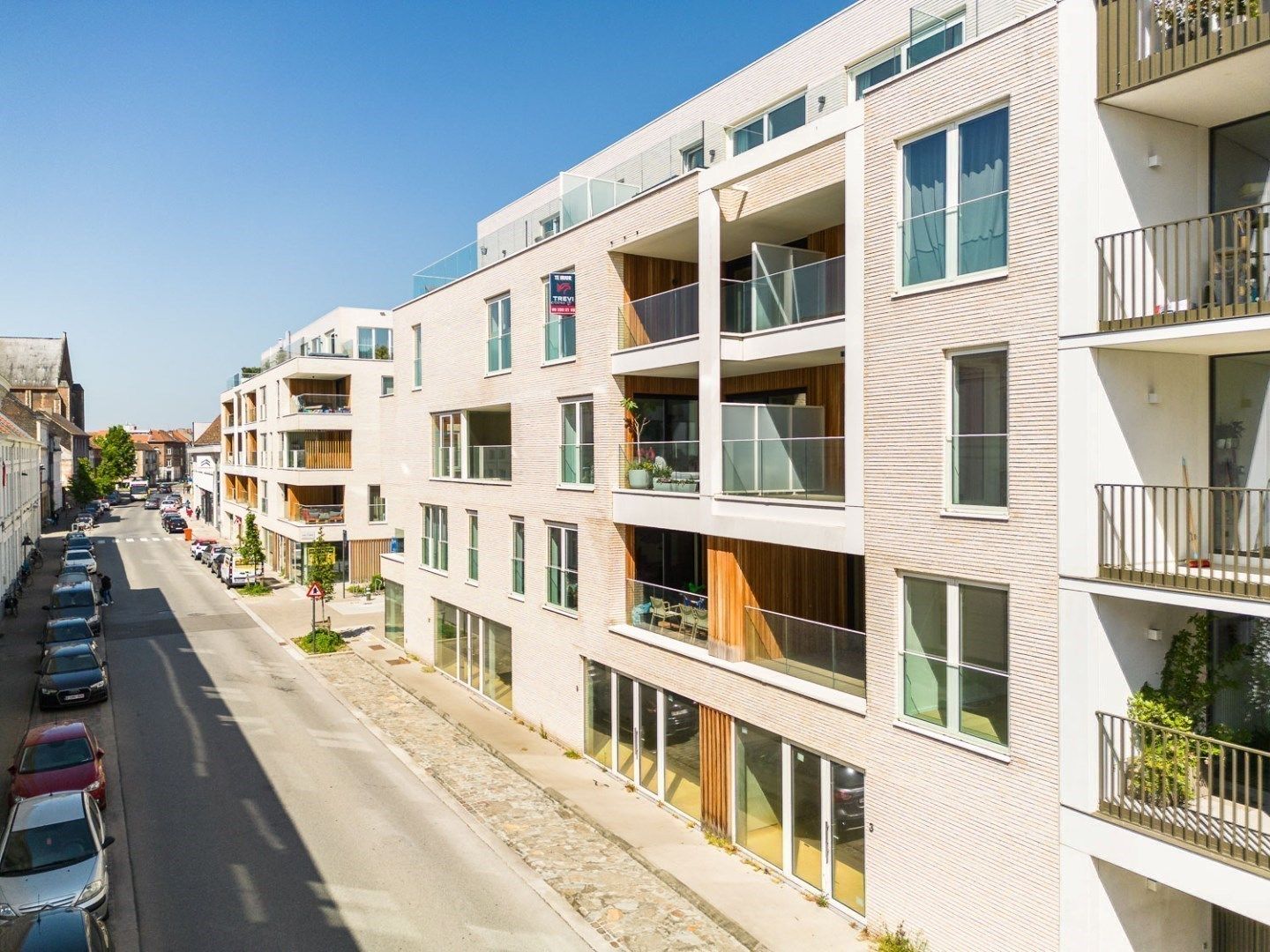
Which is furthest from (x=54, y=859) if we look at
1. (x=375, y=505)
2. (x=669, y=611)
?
(x=375, y=505)

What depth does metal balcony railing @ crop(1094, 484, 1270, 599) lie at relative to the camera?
8.09 meters

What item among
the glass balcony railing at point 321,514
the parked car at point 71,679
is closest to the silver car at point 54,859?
the parked car at point 71,679

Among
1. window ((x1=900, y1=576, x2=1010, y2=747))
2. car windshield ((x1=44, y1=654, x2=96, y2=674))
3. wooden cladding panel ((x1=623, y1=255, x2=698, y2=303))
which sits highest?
wooden cladding panel ((x1=623, y1=255, x2=698, y2=303))

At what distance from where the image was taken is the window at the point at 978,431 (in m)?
9.43

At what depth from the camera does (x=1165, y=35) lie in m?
8.32

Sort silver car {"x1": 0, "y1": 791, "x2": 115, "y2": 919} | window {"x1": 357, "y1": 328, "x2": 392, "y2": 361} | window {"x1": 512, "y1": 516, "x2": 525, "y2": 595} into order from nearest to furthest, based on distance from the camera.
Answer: silver car {"x1": 0, "y1": 791, "x2": 115, "y2": 919} → window {"x1": 512, "y1": 516, "x2": 525, "y2": 595} → window {"x1": 357, "y1": 328, "x2": 392, "y2": 361}

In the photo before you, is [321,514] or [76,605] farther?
[321,514]

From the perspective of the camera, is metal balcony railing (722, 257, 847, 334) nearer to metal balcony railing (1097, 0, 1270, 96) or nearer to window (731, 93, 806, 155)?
window (731, 93, 806, 155)

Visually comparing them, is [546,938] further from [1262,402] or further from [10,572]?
[10,572]

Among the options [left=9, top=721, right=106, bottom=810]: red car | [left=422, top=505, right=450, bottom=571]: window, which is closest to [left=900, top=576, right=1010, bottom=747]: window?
[left=9, top=721, right=106, bottom=810]: red car

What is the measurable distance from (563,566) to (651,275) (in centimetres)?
625

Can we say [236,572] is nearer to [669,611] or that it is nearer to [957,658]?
[669,611]

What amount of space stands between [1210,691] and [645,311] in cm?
1065

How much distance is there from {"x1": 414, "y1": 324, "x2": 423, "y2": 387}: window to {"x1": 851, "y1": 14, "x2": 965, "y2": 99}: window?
14254 mm
